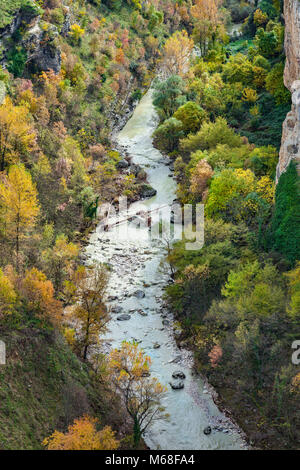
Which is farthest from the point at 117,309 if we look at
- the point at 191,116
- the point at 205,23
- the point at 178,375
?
the point at 205,23

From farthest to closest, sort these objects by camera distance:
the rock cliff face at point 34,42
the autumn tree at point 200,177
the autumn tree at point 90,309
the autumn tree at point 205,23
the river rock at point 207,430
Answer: the autumn tree at point 205,23 < the rock cliff face at point 34,42 < the autumn tree at point 200,177 < the autumn tree at point 90,309 < the river rock at point 207,430

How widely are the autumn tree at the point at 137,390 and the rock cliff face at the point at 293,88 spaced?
20902 millimetres

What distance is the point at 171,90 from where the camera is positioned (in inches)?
2751

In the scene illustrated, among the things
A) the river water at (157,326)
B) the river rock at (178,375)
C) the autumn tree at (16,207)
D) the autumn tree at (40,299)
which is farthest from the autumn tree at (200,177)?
the autumn tree at (40,299)

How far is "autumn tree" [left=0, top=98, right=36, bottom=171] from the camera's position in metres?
47.8

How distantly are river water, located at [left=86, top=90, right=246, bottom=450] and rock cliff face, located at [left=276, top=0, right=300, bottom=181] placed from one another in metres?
16.7

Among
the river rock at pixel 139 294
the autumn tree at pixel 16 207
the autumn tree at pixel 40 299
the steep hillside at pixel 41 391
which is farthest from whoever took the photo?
the river rock at pixel 139 294

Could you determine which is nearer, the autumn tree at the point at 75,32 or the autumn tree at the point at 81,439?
the autumn tree at the point at 81,439

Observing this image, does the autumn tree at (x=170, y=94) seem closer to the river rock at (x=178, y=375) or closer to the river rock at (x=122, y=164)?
the river rock at (x=122, y=164)

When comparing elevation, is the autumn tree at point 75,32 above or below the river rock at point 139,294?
above

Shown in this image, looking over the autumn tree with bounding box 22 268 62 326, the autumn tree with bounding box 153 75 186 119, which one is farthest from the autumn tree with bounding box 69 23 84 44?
the autumn tree with bounding box 22 268 62 326

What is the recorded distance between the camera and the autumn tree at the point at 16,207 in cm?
3906

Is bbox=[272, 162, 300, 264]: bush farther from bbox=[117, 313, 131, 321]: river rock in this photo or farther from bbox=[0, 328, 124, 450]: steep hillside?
bbox=[0, 328, 124, 450]: steep hillside

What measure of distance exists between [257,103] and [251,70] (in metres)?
6.31
